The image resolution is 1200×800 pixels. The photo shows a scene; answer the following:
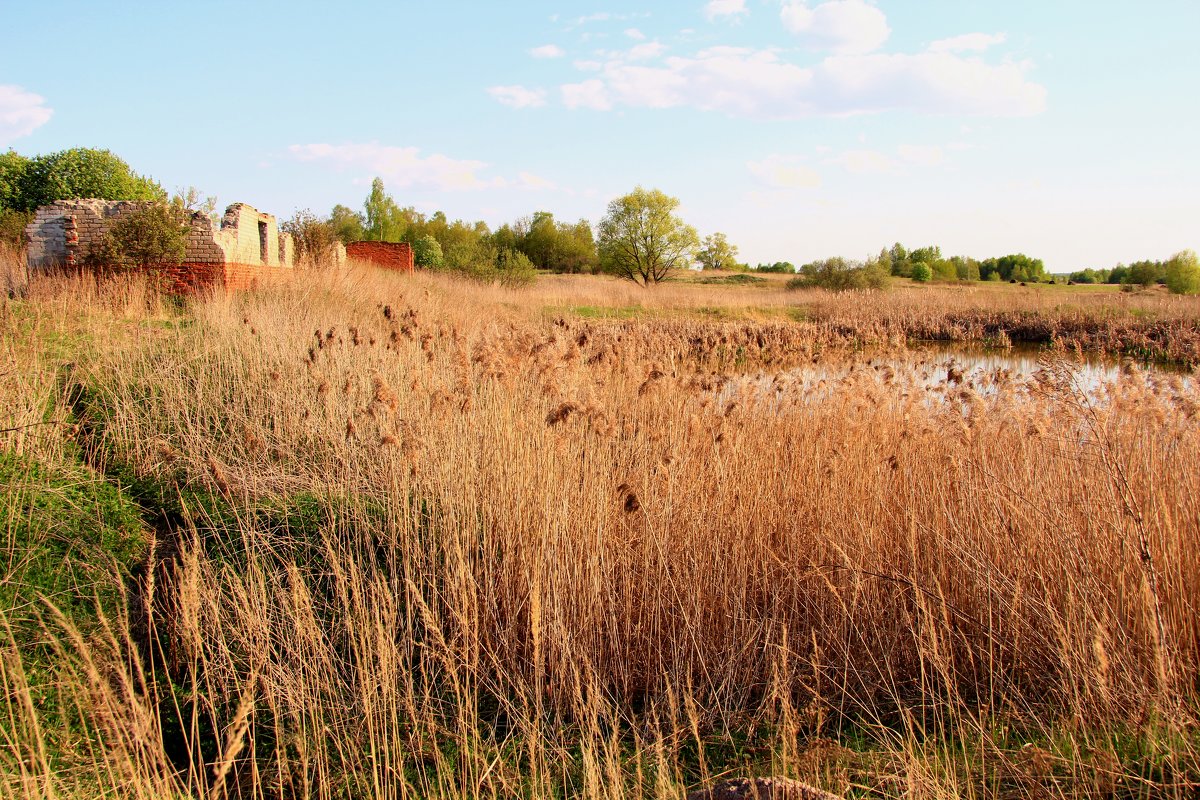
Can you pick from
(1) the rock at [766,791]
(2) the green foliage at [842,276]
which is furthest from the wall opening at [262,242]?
(2) the green foliage at [842,276]

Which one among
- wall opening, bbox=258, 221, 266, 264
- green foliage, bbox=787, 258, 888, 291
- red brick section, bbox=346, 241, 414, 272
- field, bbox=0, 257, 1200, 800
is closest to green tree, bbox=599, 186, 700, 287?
green foliage, bbox=787, 258, 888, 291

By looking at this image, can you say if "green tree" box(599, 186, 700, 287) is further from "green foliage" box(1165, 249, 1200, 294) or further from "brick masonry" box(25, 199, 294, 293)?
"brick masonry" box(25, 199, 294, 293)

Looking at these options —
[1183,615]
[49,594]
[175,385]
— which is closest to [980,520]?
[1183,615]

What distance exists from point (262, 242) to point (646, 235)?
96.8ft

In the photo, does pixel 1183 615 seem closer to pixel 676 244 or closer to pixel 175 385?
pixel 175 385

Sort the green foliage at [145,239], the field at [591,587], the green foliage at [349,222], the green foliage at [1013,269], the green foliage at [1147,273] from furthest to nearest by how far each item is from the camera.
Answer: the green foliage at [1013,269] → the green foliage at [349,222] → the green foliage at [1147,273] → the green foliage at [145,239] → the field at [591,587]

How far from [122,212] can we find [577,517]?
1490cm

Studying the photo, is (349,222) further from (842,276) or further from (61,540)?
(61,540)

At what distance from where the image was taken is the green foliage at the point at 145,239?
13781 millimetres

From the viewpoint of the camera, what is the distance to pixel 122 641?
12.5 feet

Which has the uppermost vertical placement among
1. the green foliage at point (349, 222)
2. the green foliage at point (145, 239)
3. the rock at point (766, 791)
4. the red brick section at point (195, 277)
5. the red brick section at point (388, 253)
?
the green foliage at point (349, 222)

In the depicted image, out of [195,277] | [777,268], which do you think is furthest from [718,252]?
[195,277]

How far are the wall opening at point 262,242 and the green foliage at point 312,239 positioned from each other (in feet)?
3.47

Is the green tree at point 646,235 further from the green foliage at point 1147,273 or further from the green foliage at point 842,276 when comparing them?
the green foliage at point 1147,273
